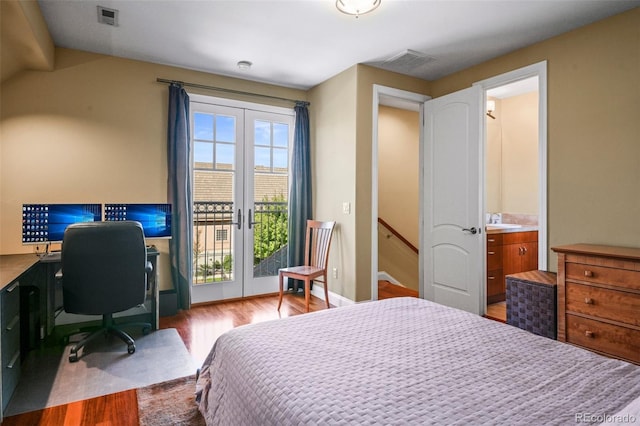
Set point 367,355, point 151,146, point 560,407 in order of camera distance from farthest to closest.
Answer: point 151,146, point 367,355, point 560,407

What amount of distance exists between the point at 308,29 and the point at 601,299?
9.65ft

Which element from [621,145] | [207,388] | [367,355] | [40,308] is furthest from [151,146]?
[621,145]

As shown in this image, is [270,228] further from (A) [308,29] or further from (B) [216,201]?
(A) [308,29]

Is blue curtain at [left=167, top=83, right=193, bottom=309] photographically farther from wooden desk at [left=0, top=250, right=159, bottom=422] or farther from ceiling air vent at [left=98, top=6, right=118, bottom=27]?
ceiling air vent at [left=98, top=6, right=118, bottom=27]

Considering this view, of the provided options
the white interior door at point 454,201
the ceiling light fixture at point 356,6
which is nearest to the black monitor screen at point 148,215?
the ceiling light fixture at point 356,6

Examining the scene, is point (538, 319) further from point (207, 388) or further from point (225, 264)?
point (225, 264)

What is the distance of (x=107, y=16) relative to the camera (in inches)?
111

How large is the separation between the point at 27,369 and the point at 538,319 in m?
3.72

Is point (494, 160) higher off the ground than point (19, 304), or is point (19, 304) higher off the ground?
point (494, 160)

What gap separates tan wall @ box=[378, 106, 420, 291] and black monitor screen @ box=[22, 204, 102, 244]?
3.68 metres

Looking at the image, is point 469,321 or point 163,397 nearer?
point 469,321

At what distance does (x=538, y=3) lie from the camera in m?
2.58

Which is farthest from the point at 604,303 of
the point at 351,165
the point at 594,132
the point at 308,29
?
the point at 308,29

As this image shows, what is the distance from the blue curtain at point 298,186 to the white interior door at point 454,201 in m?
1.46
